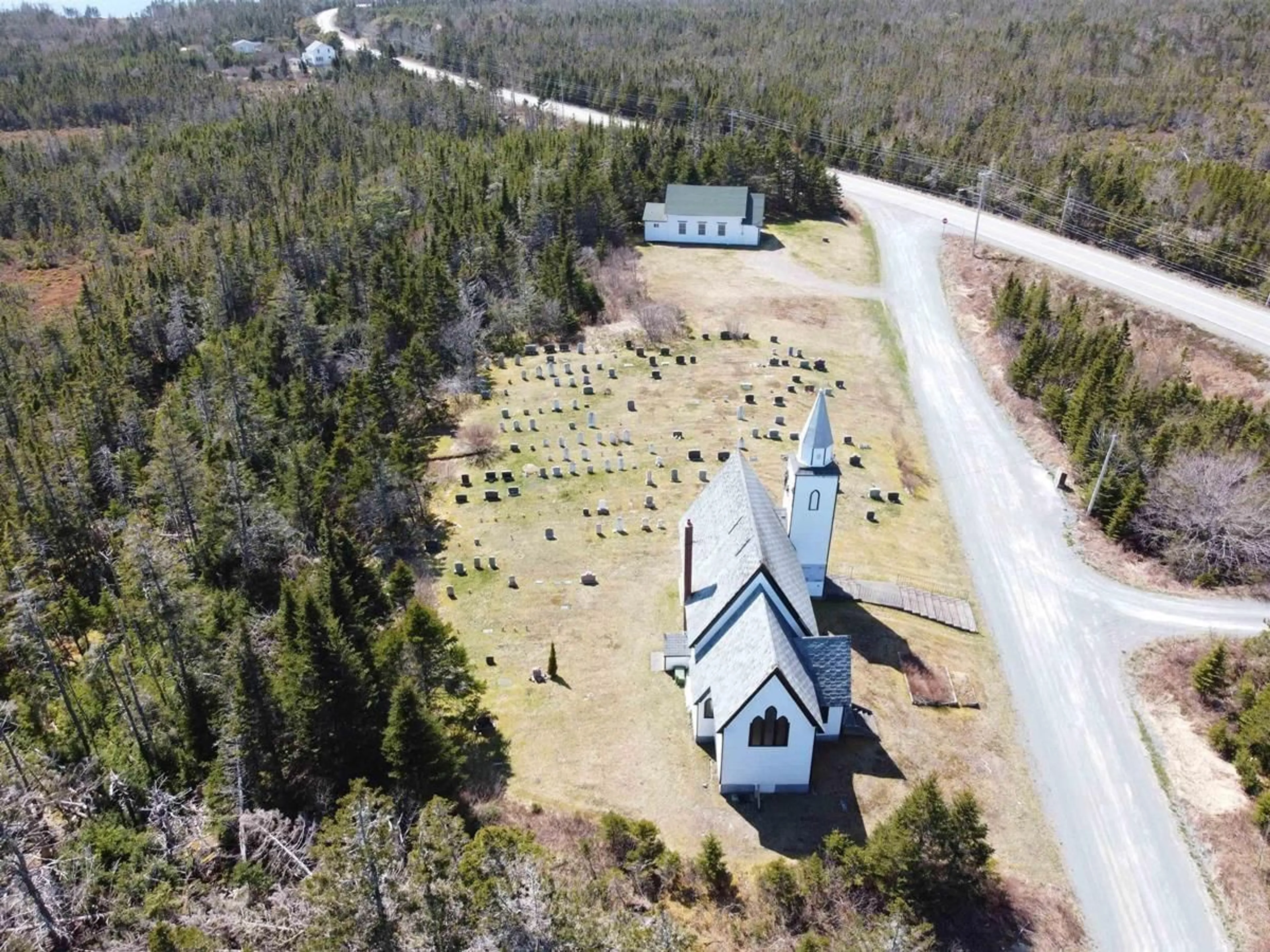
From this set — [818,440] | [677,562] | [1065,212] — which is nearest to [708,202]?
[1065,212]

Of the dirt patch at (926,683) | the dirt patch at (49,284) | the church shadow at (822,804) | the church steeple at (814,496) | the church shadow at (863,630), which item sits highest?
the church steeple at (814,496)

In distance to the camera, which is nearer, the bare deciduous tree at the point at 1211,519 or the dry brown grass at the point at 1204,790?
the dry brown grass at the point at 1204,790

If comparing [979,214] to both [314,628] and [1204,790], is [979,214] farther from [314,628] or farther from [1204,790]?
[314,628]

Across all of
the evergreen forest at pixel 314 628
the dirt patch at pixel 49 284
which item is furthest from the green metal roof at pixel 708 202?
the dirt patch at pixel 49 284

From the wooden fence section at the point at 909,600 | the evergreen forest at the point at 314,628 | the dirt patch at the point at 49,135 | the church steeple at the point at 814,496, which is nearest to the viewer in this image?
the evergreen forest at the point at 314,628

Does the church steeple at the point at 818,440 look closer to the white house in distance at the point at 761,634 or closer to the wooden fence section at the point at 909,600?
the white house in distance at the point at 761,634

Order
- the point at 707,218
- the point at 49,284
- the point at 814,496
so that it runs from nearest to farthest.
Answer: the point at 814,496 < the point at 707,218 < the point at 49,284
